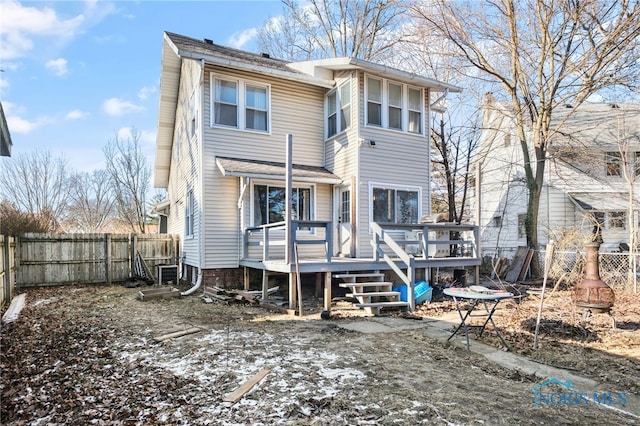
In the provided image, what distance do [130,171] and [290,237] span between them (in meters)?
23.1

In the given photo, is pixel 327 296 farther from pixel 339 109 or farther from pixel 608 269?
pixel 608 269

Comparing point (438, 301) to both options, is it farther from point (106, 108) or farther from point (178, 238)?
point (106, 108)

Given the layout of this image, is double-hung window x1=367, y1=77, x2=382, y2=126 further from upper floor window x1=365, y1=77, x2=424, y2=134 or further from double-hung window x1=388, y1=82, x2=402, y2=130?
double-hung window x1=388, y1=82, x2=402, y2=130

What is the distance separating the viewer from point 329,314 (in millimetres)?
7387

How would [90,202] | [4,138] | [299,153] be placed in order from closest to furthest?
[4,138] < [299,153] < [90,202]

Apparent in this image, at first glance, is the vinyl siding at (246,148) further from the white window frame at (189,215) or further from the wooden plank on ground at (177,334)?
the wooden plank on ground at (177,334)

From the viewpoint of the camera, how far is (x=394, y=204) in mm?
11086

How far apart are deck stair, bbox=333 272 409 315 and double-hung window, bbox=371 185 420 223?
7.34ft

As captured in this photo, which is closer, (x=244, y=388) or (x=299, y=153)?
(x=244, y=388)

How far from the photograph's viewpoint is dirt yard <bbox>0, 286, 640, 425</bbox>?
3.31 m

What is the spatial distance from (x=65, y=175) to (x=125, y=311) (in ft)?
82.2

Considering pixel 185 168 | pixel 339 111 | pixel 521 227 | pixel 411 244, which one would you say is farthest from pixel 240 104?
pixel 521 227

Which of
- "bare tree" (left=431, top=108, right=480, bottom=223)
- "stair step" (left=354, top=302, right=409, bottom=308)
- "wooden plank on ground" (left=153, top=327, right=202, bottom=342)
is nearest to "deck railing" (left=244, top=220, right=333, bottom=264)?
"stair step" (left=354, top=302, right=409, bottom=308)

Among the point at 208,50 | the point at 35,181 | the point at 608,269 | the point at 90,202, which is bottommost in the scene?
the point at 608,269
